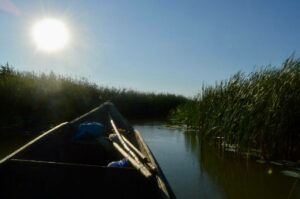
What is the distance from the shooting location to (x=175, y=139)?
1124 centimetres

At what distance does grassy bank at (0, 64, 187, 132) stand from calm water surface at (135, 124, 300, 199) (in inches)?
262

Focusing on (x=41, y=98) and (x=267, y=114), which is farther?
(x=41, y=98)

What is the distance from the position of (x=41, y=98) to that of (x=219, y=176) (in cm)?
961

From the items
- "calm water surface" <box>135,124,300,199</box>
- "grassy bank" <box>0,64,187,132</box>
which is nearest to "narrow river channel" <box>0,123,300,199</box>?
"calm water surface" <box>135,124,300,199</box>

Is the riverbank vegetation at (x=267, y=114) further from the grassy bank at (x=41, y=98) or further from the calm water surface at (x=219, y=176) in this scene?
the grassy bank at (x=41, y=98)

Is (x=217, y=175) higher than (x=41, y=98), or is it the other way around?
(x=41, y=98)

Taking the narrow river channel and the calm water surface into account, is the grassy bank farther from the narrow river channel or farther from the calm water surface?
the calm water surface

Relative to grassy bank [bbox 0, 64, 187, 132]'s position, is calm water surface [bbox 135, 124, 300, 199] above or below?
below

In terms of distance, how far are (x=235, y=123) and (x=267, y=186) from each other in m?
1.98

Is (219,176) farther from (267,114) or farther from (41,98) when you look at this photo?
(41,98)

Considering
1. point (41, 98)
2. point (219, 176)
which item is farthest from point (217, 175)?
point (41, 98)

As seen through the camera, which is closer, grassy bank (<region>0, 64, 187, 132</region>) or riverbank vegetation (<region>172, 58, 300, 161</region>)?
riverbank vegetation (<region>172, 58, 300, 161</region>)

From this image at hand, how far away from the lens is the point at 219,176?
6.80 metres

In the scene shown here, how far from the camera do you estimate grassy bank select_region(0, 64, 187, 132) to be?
13.4 meters
